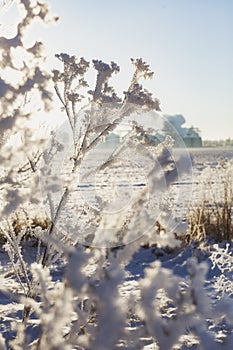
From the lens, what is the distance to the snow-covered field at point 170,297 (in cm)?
107

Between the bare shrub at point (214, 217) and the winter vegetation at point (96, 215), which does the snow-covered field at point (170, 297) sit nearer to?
the winter vegetation at point (96, 215)

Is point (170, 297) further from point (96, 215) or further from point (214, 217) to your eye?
point (214, 217)

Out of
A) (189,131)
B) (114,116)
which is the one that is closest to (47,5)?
(114,116)

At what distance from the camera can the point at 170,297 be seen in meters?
1.06

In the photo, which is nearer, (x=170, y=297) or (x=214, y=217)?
(x=170, y=297)

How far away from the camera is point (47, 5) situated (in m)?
1.54

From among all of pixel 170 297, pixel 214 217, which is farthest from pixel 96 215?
pixel 214 217

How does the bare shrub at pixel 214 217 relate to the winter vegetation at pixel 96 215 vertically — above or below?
above

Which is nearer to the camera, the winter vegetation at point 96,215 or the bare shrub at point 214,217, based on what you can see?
the winter vegetation at point 96,215

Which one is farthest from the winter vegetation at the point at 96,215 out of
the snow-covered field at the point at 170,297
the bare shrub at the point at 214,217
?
the bare shrub at the point at 214,217

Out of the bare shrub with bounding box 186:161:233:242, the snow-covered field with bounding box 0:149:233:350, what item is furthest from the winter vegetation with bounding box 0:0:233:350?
the bare shrub with bounding box 186:161:233:242

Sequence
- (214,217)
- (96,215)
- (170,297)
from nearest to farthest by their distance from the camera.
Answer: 1. (170,297)
2. (96,215)
3. (214,217)

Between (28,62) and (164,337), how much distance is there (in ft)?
2.94

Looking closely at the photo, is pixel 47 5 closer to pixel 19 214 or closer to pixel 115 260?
pixel 115 260
